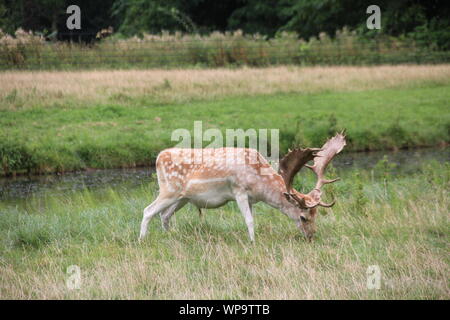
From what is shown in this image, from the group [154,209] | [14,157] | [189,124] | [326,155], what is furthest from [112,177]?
[326,155]

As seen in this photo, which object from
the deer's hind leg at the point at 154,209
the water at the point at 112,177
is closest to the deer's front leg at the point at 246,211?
the deer's hind leg at the point at 154,209

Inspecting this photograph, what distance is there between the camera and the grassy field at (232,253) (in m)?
6.33

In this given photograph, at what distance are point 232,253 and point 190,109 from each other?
1087 cm

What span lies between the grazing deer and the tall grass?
45.2ft

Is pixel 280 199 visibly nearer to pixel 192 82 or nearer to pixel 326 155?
pixel 326 155

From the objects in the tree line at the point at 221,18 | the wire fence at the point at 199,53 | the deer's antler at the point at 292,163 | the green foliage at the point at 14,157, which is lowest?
the green foliage at the point at 14,157

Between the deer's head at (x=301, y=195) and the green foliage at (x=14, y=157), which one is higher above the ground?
the deer's head at (x=301, y=195)

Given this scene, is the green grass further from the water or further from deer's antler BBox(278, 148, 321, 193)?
deer's antler BBox(278, 148, 321, 193)

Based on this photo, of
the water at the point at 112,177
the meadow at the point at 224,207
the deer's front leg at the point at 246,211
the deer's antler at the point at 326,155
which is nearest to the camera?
the meadow at the point at 224,207

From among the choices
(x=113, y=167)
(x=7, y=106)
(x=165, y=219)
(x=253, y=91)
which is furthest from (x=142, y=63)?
(x=165, y=219)

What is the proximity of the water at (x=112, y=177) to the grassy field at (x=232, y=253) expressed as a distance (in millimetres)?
3306

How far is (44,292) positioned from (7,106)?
11442 mm

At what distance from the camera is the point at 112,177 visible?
1438cm

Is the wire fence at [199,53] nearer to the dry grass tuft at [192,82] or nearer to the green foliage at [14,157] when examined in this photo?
the dry grass tuft at [192,82]
